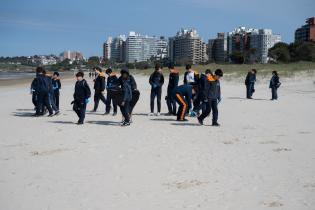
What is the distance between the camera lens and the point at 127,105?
12195 mm

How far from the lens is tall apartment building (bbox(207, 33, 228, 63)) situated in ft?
601

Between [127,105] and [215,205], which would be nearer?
[215,205]

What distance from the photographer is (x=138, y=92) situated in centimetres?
1266

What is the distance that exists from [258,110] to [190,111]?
3371mm

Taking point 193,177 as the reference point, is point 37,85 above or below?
above

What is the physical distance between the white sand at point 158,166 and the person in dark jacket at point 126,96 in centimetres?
36

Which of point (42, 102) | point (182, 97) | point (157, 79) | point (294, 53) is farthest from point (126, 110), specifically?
point (294, 53)

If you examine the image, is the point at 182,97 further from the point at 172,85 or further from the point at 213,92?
the point at 213,92

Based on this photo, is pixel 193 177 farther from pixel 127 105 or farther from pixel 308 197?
pixel 127 105

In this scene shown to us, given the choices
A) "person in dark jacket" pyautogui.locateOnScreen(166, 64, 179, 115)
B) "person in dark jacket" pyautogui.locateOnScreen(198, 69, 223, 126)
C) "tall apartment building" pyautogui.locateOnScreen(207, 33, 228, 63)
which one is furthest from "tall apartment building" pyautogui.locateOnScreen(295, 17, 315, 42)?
"person in dark jacket" pyautogui.locateOnScreen(198, 69, 223, 126)

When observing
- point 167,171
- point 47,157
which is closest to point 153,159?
point 167,171

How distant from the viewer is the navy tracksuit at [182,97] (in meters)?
12.8

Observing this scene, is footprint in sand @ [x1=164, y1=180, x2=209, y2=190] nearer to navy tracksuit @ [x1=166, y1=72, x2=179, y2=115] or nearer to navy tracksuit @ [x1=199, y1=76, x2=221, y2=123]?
navy tracksuit @ [x1=199, y1=76, x2=221, y2=123]

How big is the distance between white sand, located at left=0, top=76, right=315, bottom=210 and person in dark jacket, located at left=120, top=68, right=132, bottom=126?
0.36 metres
